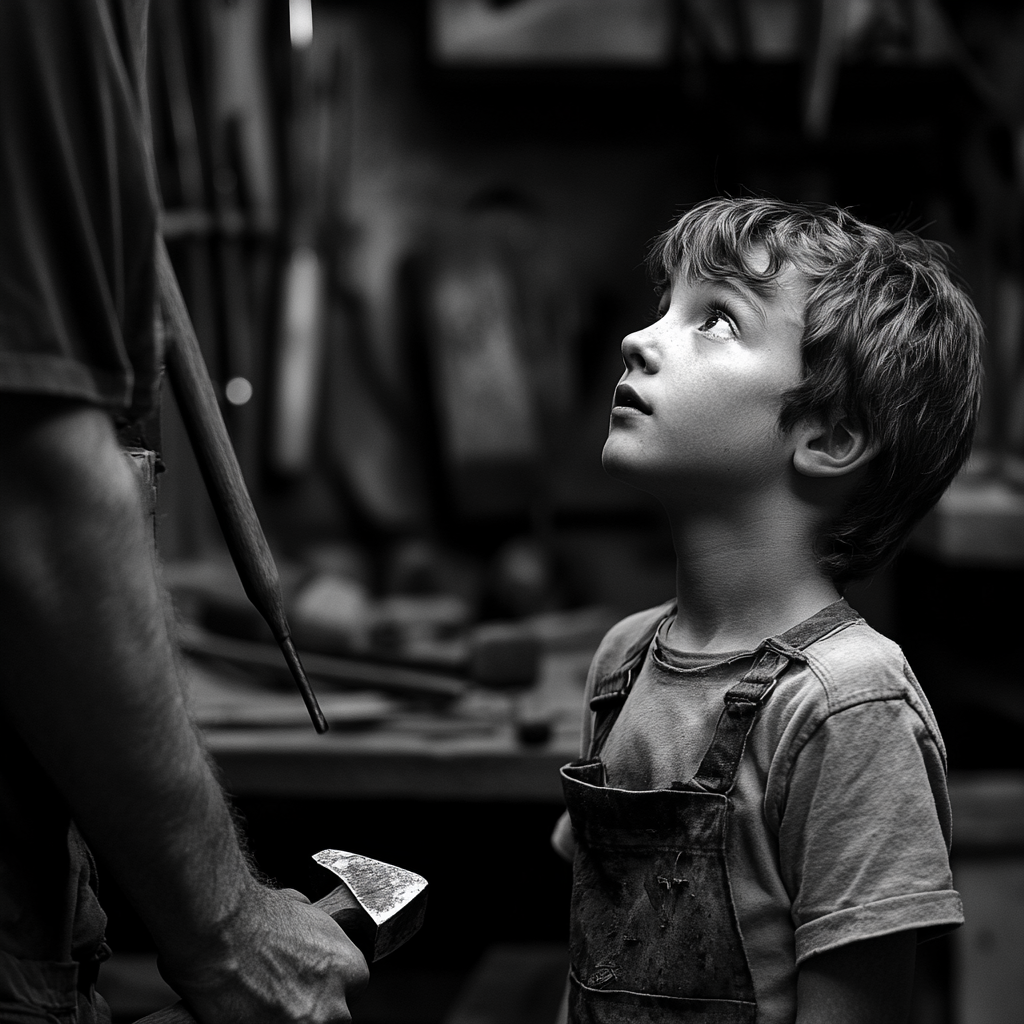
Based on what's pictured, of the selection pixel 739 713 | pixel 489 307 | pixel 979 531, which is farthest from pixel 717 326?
pixel 489 307

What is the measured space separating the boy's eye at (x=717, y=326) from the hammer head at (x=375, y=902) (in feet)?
1.49

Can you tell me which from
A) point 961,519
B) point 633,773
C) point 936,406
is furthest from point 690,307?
point 961,519

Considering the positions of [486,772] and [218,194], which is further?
[218,194]

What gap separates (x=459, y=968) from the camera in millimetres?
2678

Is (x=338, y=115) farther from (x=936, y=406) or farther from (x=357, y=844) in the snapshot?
(x=936, y=406)

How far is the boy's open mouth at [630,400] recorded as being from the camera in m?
1.00

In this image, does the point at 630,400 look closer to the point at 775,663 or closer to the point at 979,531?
the point at 775,663

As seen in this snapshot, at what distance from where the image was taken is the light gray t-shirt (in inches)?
34.5

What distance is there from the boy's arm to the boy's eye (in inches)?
17.4

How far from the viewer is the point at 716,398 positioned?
3.21 ft

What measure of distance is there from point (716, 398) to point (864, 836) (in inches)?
12.9

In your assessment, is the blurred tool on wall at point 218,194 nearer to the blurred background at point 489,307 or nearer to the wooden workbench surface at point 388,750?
the blurred background at point 489,307

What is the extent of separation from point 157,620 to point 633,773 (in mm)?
434

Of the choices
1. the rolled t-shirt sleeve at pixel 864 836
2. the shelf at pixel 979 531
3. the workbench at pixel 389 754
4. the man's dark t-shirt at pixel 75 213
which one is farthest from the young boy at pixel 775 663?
the shelf at pixel 979 531
